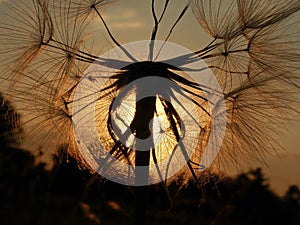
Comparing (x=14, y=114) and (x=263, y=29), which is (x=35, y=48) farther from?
(x=263, y=29)

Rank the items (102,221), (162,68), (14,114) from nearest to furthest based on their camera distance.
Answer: (162,68) → (14,114) → (102,221)

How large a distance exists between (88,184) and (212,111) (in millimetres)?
1234

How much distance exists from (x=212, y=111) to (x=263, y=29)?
0.84m

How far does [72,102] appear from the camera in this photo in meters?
6.44

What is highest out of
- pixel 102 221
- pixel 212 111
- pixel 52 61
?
pixel 52 61

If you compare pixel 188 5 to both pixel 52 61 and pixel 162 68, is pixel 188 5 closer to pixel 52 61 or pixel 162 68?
pixel 162 68

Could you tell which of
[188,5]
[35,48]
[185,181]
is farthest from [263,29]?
[35,48]

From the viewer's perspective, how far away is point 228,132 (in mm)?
6273

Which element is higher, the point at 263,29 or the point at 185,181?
the point at 263,29

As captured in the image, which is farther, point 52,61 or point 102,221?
point 102,221

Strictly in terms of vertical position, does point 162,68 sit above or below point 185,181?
above

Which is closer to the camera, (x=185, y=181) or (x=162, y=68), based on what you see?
(x=162, y=68)

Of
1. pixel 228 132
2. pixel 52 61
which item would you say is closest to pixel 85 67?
pixel 52 61

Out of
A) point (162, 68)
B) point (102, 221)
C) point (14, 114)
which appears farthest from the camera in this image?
point (102, 221)
